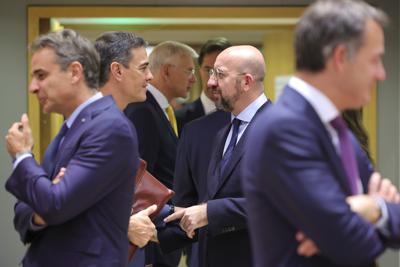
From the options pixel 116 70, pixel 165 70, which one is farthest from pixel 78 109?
pixel 165 70

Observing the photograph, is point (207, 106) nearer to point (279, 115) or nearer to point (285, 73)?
point (285, 73)

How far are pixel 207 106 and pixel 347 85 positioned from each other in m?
3.30

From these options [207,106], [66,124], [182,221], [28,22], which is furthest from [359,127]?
[28,22]

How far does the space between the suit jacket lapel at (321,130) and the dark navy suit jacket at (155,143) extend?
6.54ft

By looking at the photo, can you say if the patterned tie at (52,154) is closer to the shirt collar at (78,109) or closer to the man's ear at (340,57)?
the shirt collar at (78,109)

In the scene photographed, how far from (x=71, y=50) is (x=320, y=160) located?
102cm

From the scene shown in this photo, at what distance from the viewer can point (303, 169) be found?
160cm

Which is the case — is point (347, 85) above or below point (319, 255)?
above

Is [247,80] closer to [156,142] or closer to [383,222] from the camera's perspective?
[156,142]

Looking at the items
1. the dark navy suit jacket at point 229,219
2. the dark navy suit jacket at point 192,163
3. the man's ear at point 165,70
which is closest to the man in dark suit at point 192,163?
the dark navy suit jacket at point 192,163

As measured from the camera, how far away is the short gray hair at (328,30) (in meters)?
1.63

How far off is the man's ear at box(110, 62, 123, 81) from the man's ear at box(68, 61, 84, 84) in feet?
2.22

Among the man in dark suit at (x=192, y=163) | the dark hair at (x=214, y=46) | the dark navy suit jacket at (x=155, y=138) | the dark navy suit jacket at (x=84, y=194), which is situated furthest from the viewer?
the dark hair at (x=214, y=46)

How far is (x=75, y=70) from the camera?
2322 mm
